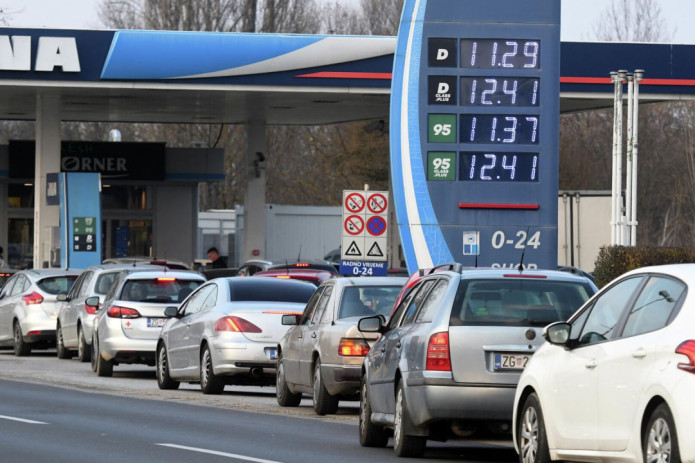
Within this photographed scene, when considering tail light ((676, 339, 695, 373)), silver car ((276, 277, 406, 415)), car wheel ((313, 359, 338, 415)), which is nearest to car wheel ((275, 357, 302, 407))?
silver car ((276, 277, 406, 415))

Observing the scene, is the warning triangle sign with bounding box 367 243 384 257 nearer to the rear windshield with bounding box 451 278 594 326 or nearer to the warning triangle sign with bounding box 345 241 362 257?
the warning triangle sign with bounding box 345 241 362 257

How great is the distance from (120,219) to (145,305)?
31299mm

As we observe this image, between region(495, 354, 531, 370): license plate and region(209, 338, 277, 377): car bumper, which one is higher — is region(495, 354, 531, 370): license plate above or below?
above

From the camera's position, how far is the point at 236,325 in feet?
61.3

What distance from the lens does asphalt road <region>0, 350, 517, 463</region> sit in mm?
12258

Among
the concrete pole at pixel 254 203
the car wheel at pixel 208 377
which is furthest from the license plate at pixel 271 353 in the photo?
the concrete pole at pixel 254 203

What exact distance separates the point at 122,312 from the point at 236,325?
427 cm

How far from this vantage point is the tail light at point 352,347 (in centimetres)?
1563

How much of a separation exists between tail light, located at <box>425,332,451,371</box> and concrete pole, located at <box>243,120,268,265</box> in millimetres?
33978

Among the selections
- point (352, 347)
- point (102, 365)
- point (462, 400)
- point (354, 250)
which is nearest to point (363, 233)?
point (354, 250)

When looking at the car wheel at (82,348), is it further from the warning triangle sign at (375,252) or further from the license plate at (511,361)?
the license plate at (511,361)

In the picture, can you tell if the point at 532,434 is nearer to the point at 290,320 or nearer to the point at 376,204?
the point at 290,320

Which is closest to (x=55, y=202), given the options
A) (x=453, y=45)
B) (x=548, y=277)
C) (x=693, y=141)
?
(x=453, y=45)

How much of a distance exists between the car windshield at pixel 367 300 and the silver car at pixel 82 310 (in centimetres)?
901
